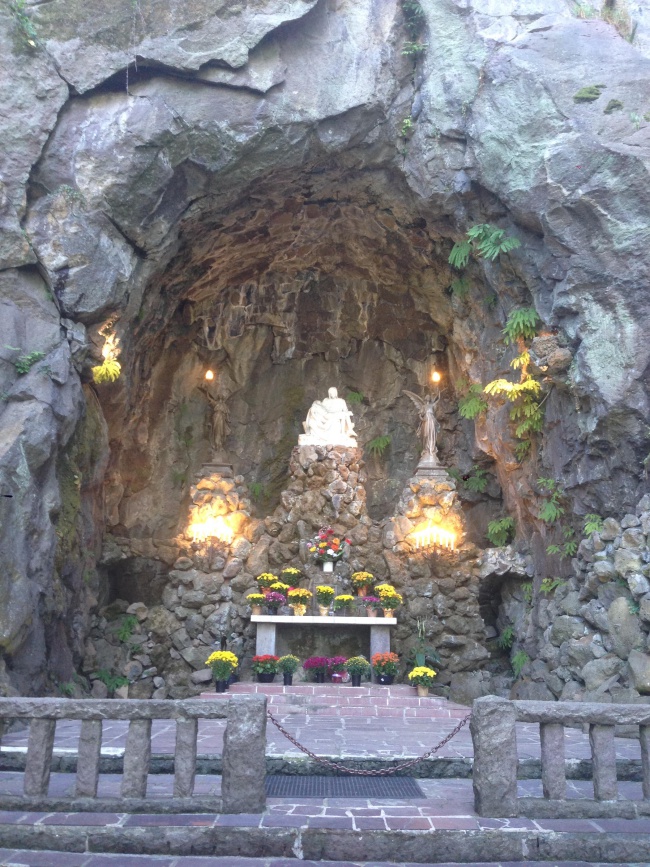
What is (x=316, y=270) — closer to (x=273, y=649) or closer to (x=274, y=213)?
(x=274, y=213)

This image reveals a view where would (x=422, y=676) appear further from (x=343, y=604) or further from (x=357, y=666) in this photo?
(x=343, y=604)

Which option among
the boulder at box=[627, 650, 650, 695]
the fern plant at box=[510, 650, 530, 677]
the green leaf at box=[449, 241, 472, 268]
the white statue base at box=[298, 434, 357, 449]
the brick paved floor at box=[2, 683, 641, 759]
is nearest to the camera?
the brick paved floor at box=[2, 683, 641, 759]

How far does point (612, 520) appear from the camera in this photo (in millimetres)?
12094

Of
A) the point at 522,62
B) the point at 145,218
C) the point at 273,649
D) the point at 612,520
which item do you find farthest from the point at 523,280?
the point at 273,649

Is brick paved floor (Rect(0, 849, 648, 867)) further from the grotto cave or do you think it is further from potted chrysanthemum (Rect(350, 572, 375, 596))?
potted chrysanthemum (Rect(350, 572, 375, 596))

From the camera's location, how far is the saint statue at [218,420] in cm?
1858

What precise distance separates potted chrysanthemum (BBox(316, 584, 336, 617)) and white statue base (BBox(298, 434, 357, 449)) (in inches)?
164

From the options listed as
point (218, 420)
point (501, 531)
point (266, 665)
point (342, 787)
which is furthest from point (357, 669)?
point (218, 420)

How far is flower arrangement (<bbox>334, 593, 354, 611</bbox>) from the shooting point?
14367mm

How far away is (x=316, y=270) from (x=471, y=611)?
382 inches

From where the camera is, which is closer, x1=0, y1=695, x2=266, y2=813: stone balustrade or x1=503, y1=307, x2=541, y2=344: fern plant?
x1=0, y1=695, x2=266, y2=813: stone balustrade

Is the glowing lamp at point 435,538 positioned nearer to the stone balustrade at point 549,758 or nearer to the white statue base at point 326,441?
the white statue base at point 326,441

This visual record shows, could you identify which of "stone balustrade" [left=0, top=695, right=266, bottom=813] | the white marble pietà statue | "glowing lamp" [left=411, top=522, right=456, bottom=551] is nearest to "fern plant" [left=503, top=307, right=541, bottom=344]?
"glowing lamp" [left=411, top=522, right=456, bottom=551]

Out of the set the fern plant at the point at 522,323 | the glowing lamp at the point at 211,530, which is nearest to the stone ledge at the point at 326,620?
the glowing lamp at the point at 211,530
